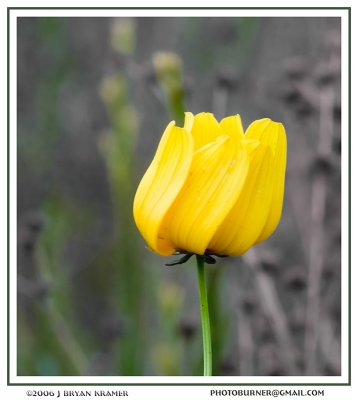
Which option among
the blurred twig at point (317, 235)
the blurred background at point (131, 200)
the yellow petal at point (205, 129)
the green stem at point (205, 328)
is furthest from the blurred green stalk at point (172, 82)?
the green stem at point (205, 328)

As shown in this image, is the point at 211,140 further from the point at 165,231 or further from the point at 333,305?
the point at 333,305

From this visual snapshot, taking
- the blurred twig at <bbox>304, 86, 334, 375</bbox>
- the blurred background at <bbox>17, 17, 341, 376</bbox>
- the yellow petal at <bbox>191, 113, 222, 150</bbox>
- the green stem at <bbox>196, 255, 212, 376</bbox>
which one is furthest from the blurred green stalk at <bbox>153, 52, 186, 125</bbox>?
the green stem at <bbox>196, 255, 212, 376</bbox>

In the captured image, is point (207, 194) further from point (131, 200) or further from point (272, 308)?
point (131, 200)

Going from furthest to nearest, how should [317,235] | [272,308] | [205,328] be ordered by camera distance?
1. [317,235]
2. [272,308]
3. [205,328]

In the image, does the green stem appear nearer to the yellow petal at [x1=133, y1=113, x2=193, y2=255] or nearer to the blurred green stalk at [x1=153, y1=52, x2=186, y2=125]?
the yellow petal at [x1=133, y1=113, x2=193, y2=255]

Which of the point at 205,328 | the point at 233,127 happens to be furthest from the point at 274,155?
the point at 205,328
